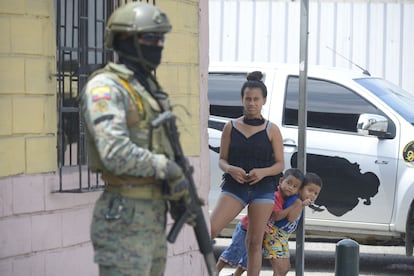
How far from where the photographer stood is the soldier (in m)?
4.94

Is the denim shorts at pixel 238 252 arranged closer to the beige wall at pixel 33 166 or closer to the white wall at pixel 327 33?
the beige wall at pixel 33 166

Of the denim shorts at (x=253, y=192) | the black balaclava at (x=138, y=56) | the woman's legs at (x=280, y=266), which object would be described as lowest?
the woman's legs at (x=280, y=266)

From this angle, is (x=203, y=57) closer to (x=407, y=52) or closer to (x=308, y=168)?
(x=308, y=168)

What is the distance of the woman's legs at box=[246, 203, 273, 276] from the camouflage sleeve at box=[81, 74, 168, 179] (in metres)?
3.41

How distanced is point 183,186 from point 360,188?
5.26 meters

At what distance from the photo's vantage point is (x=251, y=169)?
335 inches

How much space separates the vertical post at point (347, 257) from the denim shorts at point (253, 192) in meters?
0.79

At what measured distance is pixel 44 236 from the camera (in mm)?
6949

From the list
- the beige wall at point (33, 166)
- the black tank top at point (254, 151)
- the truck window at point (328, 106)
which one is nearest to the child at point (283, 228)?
the black tank top at point (254, 151)

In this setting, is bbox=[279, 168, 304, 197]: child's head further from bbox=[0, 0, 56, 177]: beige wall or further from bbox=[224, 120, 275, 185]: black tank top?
bbox=[0, 0, 56, 177]: beige wall

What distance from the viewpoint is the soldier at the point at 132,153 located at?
494cm

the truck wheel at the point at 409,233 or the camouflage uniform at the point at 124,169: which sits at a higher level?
the camouflage uniform at the point at 124,169

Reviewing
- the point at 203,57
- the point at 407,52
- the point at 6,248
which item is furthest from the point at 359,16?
the point at 6,248

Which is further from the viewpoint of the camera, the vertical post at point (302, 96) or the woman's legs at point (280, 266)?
the woman's legs at point (280, 266)
